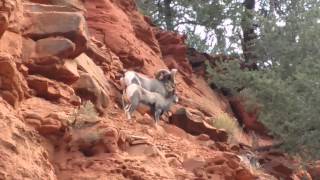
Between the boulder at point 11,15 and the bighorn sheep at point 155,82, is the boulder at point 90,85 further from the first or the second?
the boulder at point 11,15

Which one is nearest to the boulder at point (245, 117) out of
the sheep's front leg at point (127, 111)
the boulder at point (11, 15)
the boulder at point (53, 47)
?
the sheep's front leg at point (127, 111)

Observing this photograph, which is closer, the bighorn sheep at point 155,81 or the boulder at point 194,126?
the bighorn sheep at point 155,81

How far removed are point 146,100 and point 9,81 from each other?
4493 mm

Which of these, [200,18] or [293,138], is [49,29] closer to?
[293,138]

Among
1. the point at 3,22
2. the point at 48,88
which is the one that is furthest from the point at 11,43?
the point at 48,88

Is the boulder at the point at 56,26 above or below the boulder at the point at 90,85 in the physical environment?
above

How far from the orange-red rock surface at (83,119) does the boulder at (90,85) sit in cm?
2

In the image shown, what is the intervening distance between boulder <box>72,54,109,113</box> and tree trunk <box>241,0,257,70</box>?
6.39 metres

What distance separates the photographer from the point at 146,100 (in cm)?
1282

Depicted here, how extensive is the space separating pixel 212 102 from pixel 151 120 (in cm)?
484

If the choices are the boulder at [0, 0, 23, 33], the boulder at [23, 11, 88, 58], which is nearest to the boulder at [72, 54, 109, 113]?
the boulder at [23, 11, 88, 58]

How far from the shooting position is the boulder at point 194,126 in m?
13.5

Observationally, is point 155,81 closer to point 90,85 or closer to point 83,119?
point 90,85

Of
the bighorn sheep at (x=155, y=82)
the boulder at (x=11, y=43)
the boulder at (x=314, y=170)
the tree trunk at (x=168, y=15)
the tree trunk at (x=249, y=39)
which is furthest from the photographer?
the tree trunk at (x=168, y=15)
